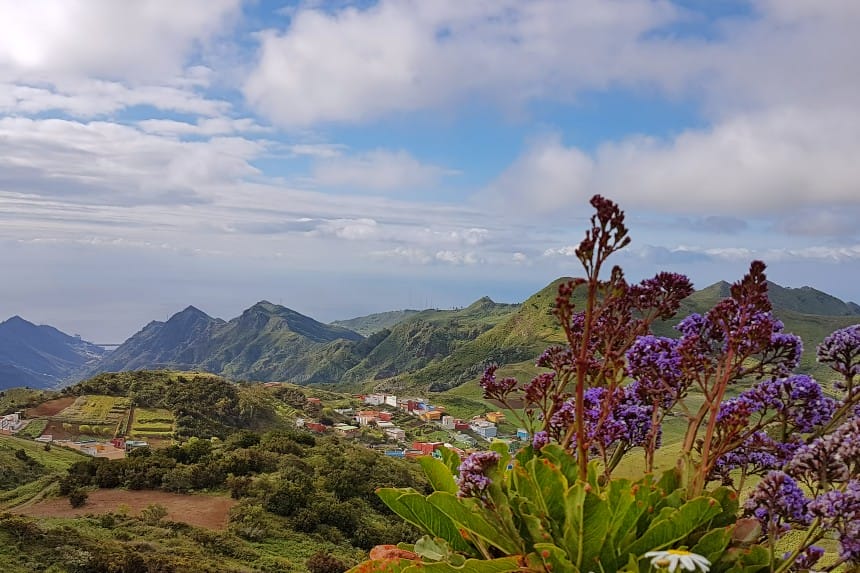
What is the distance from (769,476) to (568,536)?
877mm

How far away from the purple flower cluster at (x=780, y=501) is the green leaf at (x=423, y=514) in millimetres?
1457

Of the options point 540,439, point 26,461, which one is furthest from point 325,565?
point 26,461

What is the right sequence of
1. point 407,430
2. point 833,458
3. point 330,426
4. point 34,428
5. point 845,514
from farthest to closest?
point 407,430, point 330,426, point 34,428, point 833,458, point 845,514

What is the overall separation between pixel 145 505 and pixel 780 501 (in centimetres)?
2097

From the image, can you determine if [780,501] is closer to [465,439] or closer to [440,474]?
[440,474]

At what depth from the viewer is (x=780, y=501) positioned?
260cm

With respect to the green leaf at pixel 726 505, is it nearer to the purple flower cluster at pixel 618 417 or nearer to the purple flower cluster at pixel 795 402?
the purple flower cluster at pixel 795 402

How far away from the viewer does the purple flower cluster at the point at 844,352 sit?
3217mm

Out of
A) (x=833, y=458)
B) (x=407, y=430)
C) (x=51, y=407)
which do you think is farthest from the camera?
(x=407, y=430)

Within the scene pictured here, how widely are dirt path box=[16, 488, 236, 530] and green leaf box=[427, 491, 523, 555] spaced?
57.1ft

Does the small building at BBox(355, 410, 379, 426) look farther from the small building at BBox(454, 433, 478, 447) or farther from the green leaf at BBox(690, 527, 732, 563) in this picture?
the green leaf at BBox(690, 527, 732, 563)

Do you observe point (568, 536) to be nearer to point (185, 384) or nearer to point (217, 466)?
point (217, 466)

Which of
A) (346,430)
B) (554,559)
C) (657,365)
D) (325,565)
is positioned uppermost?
(657,365)

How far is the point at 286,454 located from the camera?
2788cm
